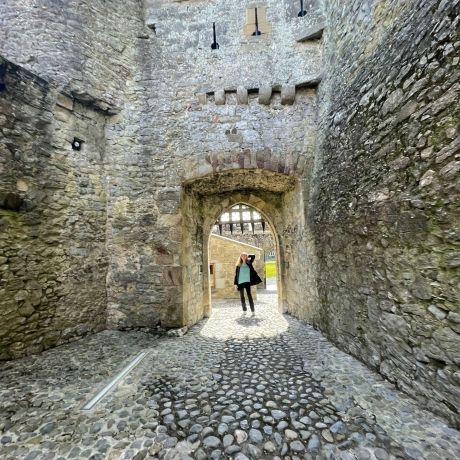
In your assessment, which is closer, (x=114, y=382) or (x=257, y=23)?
(x=114, y=382)

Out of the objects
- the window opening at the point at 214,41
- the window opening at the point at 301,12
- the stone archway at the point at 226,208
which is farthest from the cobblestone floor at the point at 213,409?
the window opening at the point at 301,12

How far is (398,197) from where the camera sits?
2186 millimetres

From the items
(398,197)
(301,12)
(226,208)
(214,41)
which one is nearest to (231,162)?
(226,208)

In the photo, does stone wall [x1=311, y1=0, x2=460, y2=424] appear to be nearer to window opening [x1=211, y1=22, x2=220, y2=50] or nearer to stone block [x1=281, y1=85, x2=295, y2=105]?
stone block [x1=281, y1=85, x2=295, y2=105]

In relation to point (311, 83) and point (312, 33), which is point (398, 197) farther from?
point (312, 33)

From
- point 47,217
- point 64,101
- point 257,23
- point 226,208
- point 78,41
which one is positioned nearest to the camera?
point 47,217

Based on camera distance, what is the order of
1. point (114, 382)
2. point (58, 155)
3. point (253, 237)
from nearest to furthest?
1. point (114, 382)
2. point (58, 155)
3. point (253, 237)

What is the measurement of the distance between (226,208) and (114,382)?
4.17 m

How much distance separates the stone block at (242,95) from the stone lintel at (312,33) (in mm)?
1367

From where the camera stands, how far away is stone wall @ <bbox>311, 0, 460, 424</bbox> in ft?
5.77

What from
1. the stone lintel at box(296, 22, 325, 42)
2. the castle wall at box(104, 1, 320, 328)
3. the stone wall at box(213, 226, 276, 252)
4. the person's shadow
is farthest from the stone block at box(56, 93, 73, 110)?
the stone wall at box(213, 226, 276, 252)

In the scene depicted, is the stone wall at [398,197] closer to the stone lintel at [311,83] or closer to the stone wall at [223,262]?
the stone lintel at [311,83]

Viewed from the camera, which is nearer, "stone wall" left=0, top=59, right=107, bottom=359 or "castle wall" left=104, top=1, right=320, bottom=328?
"stone wall" left=0, top=59, right=107, bottom=359

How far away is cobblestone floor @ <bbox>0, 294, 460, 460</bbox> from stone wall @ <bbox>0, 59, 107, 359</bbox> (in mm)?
501
